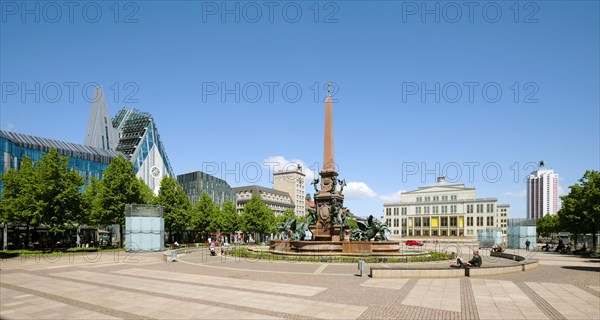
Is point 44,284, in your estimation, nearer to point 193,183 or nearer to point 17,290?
point 17,290

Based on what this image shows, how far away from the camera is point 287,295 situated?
55.3 ft

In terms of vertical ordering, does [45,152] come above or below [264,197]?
above

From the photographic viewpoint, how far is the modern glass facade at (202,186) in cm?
13162

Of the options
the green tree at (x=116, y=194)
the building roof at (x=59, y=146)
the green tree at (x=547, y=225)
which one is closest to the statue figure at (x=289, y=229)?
the green tree at (x=116, y=194)

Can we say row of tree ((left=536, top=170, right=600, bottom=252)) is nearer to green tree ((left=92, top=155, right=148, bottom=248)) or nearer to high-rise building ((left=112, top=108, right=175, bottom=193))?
green tree ((left=92, top=155, right=148, bottom=248))

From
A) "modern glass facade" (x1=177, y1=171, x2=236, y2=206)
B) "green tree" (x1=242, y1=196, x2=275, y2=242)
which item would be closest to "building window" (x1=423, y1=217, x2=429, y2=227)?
"modern glass facade" (x1=177, y1=171, x2=236, y2=206)

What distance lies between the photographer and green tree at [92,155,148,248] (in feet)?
165

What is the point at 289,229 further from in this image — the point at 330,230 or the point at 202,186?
the point at 202,186

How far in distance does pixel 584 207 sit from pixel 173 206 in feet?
178

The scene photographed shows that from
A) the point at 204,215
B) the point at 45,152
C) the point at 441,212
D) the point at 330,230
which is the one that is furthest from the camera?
the point at 441,212

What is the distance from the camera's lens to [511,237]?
63.7 metres

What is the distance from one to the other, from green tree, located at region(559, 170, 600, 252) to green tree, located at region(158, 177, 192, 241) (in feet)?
171

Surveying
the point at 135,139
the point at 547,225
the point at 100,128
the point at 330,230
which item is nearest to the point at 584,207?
the point at 330,230

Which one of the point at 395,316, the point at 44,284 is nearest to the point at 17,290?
the point at 44,284
